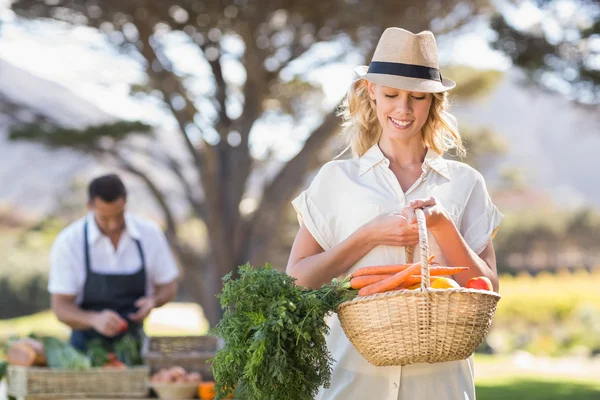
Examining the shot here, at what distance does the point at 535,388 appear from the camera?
9.59m

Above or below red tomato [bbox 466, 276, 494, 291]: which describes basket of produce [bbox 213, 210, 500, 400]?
below

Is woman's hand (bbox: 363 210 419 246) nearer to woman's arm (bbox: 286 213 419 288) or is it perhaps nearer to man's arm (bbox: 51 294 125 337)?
woman's arm (bbox: 286 213 419 288)

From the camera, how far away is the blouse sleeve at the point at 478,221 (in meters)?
2.33

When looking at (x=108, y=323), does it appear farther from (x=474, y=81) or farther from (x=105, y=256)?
(x=474, y=81)

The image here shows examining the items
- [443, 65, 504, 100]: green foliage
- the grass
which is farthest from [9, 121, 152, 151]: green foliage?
the grass

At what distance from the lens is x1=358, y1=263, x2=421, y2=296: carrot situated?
6.75 ft

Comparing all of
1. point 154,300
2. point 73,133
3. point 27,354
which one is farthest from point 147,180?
point 27,354

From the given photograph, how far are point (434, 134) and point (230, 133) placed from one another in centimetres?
1112

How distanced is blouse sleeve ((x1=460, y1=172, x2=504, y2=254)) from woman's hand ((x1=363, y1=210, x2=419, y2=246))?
0.66 feet

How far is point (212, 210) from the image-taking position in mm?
13016

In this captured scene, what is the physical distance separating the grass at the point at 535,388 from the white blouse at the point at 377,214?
673cm

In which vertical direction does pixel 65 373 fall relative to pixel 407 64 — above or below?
below

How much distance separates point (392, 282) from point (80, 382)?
2.22m

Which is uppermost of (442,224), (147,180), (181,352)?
(147,180)
